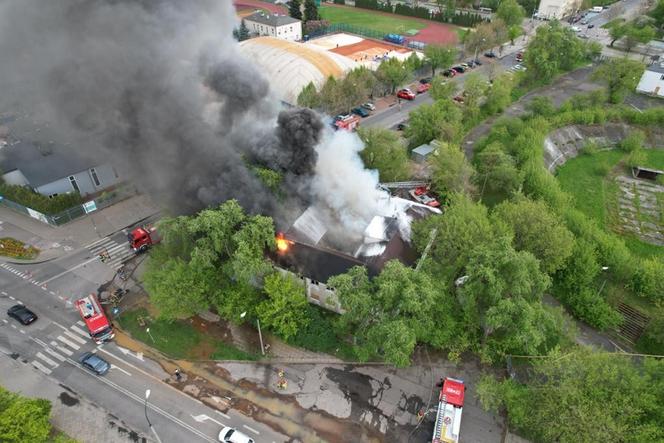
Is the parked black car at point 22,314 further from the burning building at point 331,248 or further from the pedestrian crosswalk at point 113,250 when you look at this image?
the burning building at point 331,248

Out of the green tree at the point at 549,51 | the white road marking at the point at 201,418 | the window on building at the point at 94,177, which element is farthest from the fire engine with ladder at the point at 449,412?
the green tree at the point at 549,51

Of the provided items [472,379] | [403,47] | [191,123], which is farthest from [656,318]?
[403,47]

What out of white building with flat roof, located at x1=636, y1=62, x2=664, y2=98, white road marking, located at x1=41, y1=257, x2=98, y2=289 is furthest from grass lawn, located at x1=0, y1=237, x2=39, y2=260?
white building with flat roof, located at x1=636, y1=62, x2=664, y2=98

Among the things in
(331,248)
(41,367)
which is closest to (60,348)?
(41,367)

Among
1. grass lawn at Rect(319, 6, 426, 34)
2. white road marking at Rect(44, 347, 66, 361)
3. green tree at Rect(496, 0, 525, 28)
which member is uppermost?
green tree at Rect(496, 0, 525, 28)

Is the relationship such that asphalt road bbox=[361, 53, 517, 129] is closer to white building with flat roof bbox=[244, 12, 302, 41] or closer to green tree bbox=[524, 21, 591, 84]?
green tree bbox=[524, 21, 591, 84]
